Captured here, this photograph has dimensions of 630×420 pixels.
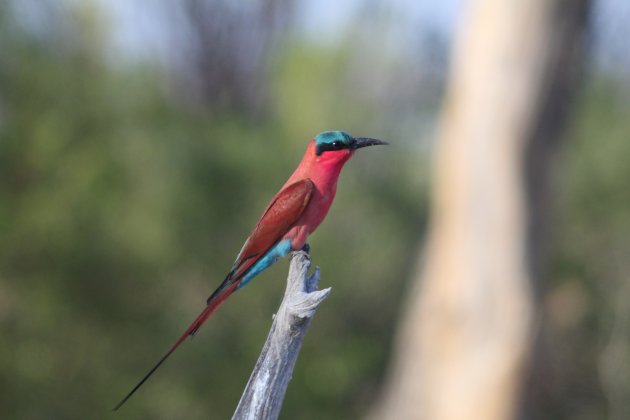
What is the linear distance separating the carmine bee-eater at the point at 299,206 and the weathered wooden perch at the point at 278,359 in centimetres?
28

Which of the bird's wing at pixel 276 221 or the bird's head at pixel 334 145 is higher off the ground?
the bird's head at pixel 334 145

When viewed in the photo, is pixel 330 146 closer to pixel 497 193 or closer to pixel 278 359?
pixel 278 359

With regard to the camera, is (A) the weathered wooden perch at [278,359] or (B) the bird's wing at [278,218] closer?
(A) the weathered wooden perch at [278,359]

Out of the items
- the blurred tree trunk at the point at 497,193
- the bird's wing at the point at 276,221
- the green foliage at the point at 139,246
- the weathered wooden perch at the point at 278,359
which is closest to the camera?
the weathered wooden perch at the point at 278,359

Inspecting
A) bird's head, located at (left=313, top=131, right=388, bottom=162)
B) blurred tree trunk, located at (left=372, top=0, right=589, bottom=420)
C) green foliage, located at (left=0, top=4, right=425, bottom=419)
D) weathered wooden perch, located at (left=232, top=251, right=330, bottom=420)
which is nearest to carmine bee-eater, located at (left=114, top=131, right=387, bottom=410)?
bird's head, located at (left=313, top=131, right=388, bottom=162)

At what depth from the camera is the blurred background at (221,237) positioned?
7730 millimetres

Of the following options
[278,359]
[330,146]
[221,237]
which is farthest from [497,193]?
[278,359]

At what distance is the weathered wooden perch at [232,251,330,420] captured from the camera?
2291mm

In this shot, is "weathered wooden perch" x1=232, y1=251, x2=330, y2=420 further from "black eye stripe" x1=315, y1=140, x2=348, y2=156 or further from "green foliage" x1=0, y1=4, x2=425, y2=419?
"green foliage" x1=0, y1=4, x2=425, y2=419

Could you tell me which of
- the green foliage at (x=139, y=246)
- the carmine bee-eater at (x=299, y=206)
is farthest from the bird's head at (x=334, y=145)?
the green foliage at (x=139, y=246)

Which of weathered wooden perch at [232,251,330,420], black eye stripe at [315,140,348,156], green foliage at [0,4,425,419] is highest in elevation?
black eye stripe at [315,140,348,156]

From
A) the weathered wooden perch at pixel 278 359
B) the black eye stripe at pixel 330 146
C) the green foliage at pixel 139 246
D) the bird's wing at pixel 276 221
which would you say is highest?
the black eye stripe at pixel 330 146

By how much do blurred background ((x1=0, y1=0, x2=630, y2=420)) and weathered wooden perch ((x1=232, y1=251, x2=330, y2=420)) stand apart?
4884 millimetres

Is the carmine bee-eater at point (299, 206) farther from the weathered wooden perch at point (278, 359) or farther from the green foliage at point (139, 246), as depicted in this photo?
the green foliage at point (139, 246)
